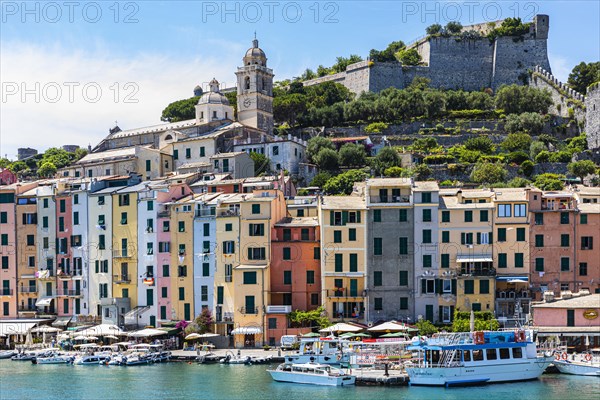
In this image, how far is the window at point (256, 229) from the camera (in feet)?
245

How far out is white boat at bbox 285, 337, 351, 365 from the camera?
63.7m

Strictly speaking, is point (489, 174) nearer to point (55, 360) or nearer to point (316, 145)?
point (316, 145)

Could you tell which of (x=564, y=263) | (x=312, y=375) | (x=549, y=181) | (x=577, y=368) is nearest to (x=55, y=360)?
(x=312, y=375)

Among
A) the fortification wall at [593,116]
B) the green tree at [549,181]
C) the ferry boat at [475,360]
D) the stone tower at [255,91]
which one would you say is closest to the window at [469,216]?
the ferry boat at [475,360]

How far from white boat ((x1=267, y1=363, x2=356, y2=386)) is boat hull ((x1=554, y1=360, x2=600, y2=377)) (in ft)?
40.4

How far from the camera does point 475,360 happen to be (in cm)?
6050

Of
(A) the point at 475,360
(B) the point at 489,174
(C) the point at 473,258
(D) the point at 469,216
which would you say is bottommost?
(A) the point at 475,360

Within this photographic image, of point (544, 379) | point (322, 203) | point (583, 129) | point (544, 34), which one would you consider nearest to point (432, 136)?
point (583, 129)

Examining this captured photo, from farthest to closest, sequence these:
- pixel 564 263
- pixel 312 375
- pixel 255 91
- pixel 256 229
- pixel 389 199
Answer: pixel 255 91 → pixel 256 229 → pixel 389 199 → pixel 564 263 → pixel 312 375

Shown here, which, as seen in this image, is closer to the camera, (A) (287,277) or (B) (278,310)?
(B) (278,310)

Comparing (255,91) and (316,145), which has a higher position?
(255,91)

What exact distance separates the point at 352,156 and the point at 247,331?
1554 inches

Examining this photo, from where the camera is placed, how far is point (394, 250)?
2869 inches

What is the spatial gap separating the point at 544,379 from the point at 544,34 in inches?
3434
